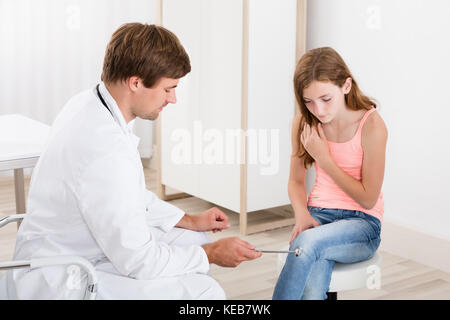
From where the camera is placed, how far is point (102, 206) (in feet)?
4.01

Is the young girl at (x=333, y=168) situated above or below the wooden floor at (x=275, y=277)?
above

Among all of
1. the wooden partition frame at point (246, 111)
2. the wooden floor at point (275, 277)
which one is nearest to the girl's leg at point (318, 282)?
the wooden floor at point (275, 277)

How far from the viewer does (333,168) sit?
1.69 meters

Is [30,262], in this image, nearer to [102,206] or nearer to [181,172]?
[102,206]

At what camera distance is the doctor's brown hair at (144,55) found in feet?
4.37

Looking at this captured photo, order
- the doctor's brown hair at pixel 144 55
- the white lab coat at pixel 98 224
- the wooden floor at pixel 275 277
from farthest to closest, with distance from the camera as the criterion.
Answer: the wooden floor at pixel 275 277 < the doctor's brown hair at pixel 144 55 < the white lab coat at pixel 98 224

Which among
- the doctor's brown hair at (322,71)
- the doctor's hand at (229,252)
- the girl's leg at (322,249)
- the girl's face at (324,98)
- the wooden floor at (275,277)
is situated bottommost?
the wooden floor at (275,277)

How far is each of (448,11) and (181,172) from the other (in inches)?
61.8

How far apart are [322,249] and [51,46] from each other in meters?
2.75

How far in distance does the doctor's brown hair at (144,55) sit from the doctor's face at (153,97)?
14 millimetres

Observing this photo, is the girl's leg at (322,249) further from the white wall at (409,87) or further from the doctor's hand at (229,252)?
the white wall at (409,87)

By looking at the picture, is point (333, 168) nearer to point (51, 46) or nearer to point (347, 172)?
point (347, 172)

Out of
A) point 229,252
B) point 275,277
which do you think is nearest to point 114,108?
point 229,252
